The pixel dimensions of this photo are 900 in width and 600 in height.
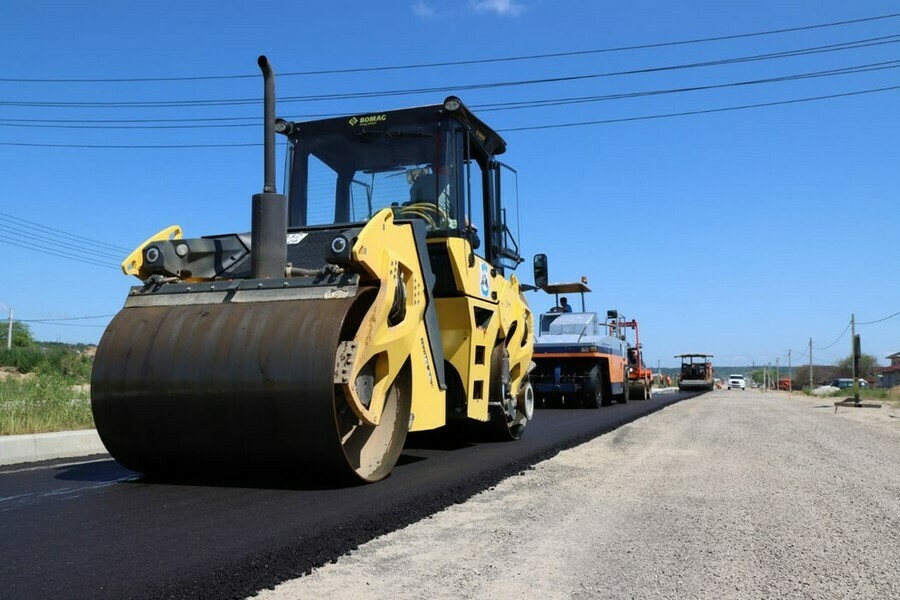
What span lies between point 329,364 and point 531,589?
183 cm

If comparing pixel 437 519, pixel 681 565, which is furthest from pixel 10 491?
pixel 681 565

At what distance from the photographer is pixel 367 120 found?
6.94 m

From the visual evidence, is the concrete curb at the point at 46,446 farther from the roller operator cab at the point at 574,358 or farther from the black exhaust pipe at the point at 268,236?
the roller operator cab at the point at 574,358

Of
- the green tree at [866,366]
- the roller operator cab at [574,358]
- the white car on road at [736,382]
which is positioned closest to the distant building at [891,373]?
the green tree at [866,366]

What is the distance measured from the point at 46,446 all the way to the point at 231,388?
3.74 metres

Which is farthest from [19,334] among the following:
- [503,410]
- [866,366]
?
[866,366]

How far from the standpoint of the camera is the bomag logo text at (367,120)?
6.91 metres

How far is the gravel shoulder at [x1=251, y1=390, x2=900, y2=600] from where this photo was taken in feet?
10.2

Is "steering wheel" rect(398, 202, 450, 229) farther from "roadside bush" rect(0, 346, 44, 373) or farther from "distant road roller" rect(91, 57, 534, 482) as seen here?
"roadside bush" rect(0, 346, 44, 373)

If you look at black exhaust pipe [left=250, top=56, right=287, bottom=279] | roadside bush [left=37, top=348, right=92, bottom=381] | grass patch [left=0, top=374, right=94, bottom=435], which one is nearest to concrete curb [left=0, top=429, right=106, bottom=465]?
grass patch [left=0, top=374, right=94, bottom=435]

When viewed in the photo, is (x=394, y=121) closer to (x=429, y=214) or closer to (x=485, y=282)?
(x=429, y=214)

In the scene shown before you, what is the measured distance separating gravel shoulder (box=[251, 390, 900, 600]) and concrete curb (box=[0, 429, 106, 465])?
444 cm

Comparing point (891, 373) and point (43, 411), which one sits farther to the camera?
point (891, 373)

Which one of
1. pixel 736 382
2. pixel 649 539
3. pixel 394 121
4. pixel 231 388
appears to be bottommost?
pixel 736 382
